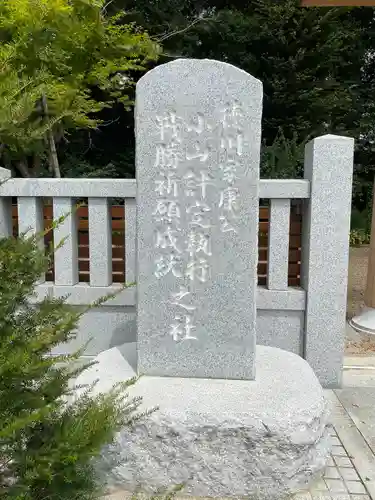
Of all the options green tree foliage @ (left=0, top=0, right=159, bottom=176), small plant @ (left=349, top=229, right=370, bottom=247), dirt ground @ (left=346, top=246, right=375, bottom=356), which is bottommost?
dirt ground @ (left=346, top=246, right=375, bottom=356)

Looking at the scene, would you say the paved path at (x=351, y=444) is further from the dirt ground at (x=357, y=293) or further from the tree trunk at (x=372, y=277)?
the tree trunk at (x=372, y=277)

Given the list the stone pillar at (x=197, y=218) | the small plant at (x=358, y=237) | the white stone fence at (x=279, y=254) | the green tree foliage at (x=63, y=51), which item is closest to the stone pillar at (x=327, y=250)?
the white stone fence at (x=279, y=254)

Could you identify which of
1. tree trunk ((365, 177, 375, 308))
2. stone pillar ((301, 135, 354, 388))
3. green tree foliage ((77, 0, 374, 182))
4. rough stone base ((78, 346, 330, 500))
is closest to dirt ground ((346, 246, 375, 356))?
tree trunk ((365, 177, 375, 308))

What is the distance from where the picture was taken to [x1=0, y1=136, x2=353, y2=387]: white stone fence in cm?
392

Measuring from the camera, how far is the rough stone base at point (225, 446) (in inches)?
105

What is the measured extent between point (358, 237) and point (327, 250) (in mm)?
9385

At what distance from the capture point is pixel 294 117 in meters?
12.9

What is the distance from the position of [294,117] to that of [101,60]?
21.3ft

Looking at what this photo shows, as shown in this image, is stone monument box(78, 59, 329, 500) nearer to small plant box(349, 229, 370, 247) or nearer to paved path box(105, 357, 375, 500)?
paved path box(105, 357, 375, 500)

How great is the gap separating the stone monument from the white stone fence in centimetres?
93

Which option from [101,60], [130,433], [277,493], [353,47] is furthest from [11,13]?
[353,47]

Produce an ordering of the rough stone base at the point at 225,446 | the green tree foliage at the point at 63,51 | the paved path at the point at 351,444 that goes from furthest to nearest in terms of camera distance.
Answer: the green tree foliage at the point at 63,51
the paved path at the point at 351,444
the rough stone base at the point at 225,446

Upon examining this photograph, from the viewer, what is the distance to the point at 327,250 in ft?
13.1

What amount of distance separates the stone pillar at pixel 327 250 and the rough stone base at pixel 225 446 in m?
1.28
